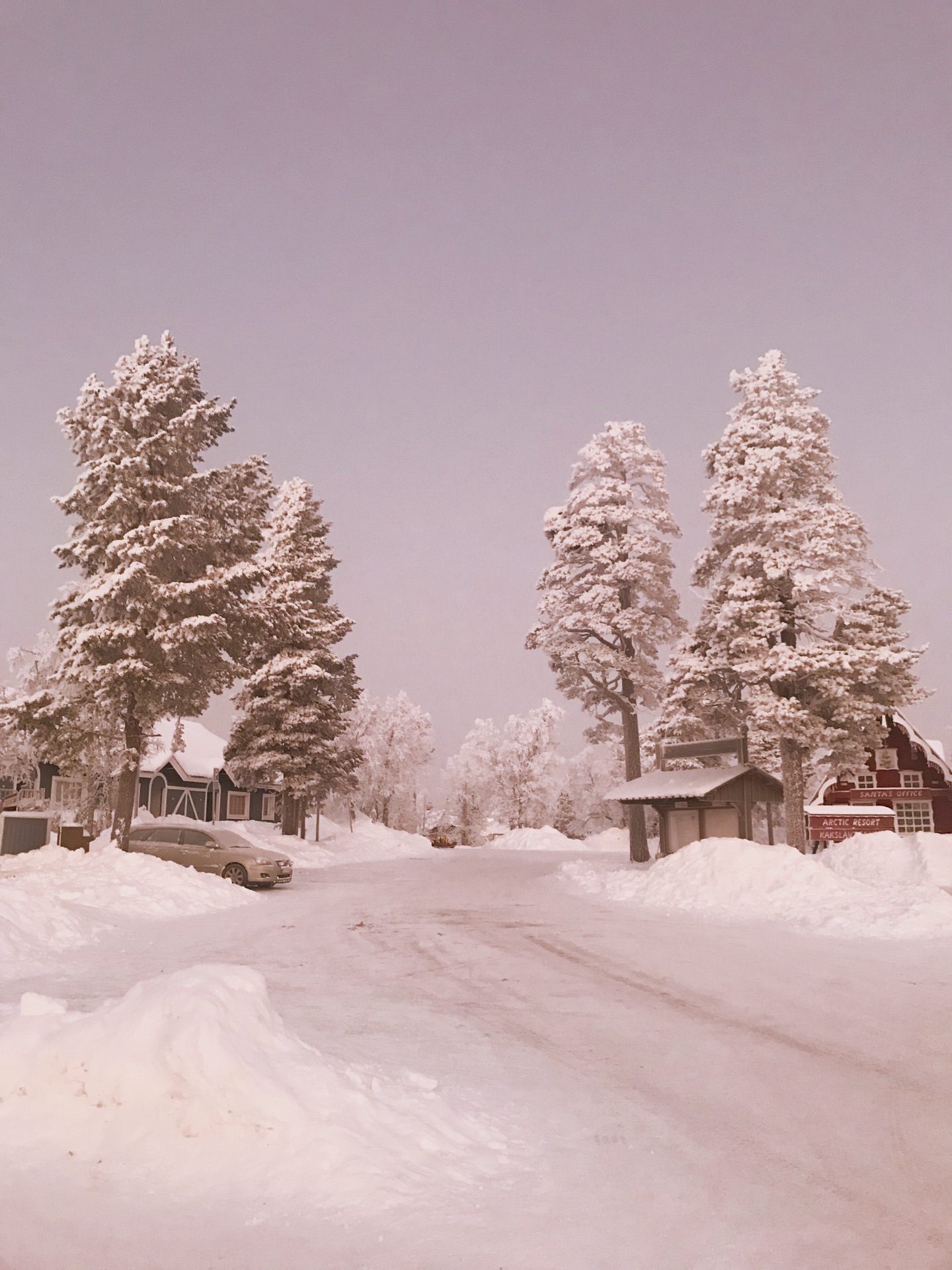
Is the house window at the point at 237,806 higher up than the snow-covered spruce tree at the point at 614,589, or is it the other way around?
the snow-covered spruce tree at the point at 614,589

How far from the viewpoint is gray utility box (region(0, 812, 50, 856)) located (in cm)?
2122

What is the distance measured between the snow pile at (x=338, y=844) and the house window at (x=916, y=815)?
2450 cm

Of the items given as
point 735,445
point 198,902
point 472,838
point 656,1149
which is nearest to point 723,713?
point 735,445

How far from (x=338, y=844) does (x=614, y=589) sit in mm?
20875

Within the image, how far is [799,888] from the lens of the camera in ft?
53.8

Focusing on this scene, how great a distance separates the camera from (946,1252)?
3838mm

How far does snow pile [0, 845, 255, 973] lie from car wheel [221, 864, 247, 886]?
2.47 m

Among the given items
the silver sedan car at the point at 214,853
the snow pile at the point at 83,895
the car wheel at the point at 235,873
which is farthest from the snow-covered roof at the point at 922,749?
the snow pile at the point at 83,895

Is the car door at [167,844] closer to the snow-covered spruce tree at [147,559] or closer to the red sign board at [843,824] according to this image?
the snow-covered spruce tree at [147,559]

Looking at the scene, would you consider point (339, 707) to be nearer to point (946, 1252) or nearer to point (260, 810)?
point (260, 810)

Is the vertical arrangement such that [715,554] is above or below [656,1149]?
above

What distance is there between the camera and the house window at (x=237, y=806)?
53.4 metres

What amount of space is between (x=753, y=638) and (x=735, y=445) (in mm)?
6119

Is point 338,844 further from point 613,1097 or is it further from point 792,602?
point 613,1097
